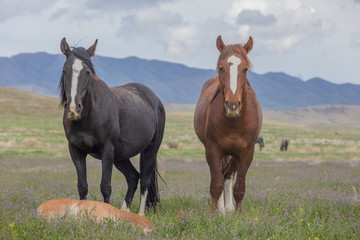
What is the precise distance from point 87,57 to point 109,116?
1.03 metres

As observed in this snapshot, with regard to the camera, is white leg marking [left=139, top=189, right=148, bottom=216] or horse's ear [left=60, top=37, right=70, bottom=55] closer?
horse's ear [left=60, top=37, right=70, bottom=55]

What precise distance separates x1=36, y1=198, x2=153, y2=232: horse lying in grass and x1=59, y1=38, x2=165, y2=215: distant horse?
1.17 meters

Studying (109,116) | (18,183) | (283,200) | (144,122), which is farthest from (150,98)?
(18,183)

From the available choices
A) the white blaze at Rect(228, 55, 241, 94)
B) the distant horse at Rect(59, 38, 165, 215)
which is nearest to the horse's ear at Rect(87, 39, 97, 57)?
the distant horse at Rect(59, 38, 165, 215)

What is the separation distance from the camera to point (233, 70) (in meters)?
5.76

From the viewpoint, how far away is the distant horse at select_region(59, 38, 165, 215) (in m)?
5.99

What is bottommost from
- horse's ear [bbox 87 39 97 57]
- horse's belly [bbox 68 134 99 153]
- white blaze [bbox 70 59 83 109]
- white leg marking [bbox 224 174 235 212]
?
white leg marking [bbox 224 174 235 212]

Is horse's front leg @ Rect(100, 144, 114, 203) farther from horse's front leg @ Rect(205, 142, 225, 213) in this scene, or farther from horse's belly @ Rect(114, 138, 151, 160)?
horse's front leg @ Rect(205, 142, 225, 213)

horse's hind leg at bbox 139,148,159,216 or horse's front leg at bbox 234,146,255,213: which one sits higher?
horse's front leg at bbox 234,146,255,213

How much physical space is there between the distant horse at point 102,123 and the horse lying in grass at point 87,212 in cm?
117

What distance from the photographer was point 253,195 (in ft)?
28.6

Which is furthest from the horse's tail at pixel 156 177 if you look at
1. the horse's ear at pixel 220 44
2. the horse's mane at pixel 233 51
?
the horse's mane at pixel 233 51

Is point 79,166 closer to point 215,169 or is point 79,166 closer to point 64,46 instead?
point 64,46

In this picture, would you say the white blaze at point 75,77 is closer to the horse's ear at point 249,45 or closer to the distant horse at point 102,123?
the distant horse at point 102,123
